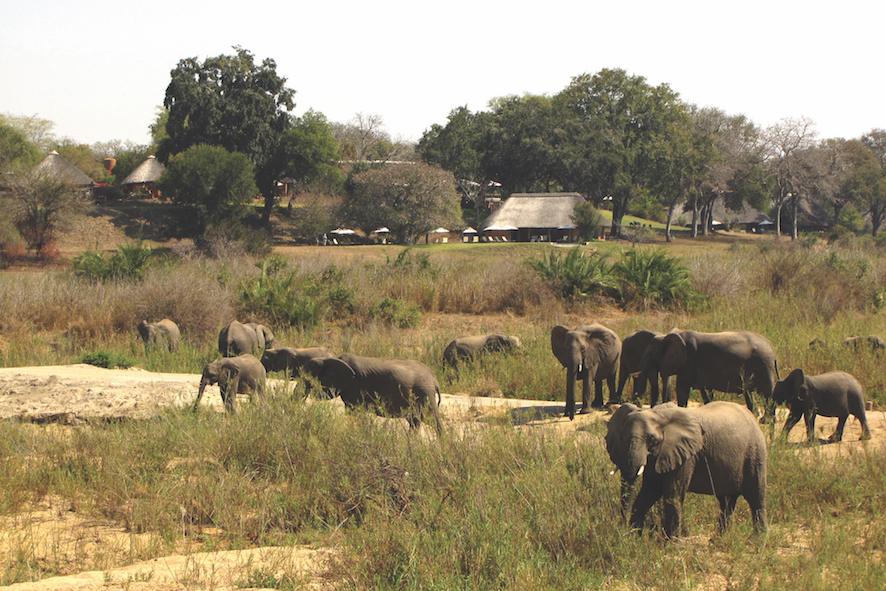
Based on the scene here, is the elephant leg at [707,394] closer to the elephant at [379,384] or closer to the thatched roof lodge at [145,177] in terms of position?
the elephant at [379,384]

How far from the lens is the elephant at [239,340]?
1211 cm

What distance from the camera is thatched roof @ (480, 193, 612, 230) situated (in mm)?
55594

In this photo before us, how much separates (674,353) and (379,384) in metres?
3.41

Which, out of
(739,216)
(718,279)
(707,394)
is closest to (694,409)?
(707,394)

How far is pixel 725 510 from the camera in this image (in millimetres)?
5121

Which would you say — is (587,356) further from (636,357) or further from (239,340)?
(239,340)

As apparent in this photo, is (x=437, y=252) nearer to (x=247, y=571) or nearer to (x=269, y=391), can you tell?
(x=269, y=391)

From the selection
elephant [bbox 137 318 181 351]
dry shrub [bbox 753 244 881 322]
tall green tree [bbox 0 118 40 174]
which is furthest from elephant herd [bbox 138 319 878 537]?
tall green tree [bbox 0 118 40 174]

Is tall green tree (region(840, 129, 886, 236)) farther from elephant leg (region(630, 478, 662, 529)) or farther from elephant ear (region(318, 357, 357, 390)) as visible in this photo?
elephant leg (region(630, 478, 662, 529))

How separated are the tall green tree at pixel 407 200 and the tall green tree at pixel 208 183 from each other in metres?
10.5

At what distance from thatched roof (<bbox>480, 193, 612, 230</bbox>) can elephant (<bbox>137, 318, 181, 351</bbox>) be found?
42286 millimetres

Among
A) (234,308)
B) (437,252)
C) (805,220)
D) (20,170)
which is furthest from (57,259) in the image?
(805,220)

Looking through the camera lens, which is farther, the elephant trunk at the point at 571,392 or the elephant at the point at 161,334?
the elephant at the point at 161,334

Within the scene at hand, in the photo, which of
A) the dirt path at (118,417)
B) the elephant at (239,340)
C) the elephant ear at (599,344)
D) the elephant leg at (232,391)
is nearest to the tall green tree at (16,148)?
the elephant at (239,340)
